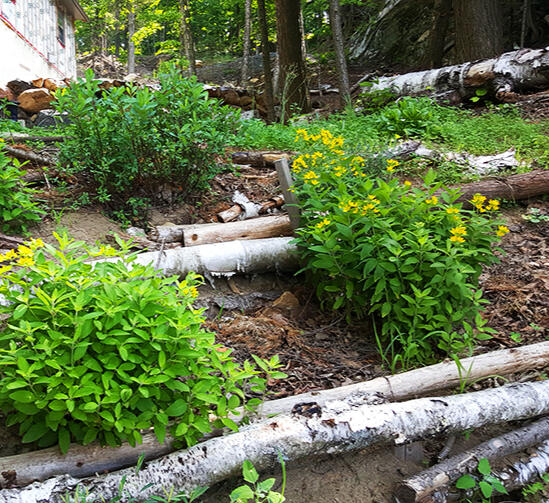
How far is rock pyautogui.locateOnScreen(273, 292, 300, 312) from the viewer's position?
11.7 ft

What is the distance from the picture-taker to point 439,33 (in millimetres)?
12281

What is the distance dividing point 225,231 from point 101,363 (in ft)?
7.81

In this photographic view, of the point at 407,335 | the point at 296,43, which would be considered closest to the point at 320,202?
the point at 407,335

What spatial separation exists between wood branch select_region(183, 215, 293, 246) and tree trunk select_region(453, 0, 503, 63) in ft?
25.5

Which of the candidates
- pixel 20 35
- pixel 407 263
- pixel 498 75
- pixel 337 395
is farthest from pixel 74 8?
pixel 337 395

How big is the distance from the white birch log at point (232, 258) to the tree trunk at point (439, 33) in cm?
1068

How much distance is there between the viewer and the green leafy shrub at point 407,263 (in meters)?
2.82

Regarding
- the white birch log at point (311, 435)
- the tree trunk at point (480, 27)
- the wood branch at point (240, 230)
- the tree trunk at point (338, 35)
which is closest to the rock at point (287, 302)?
the wood branch at point (240, 230)

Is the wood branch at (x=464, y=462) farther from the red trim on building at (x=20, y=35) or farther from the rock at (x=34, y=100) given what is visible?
the red trim on building at (x=20, y=35)

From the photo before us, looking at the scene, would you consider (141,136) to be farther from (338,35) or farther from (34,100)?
(34,100)

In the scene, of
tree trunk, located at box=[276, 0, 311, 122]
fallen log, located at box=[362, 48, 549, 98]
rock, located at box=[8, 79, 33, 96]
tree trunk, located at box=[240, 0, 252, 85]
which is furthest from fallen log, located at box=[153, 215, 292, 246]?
tree trunk, located at box=[240, 0, 252, 85]

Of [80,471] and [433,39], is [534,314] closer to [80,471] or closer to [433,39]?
[80,471]

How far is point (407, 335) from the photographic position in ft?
9.77

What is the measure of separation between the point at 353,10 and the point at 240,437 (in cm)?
1980
